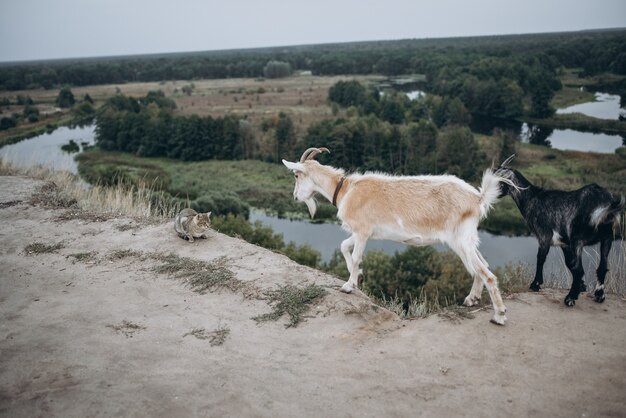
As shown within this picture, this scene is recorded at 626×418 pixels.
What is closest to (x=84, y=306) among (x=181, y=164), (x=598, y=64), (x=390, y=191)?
(x=390, y=191)

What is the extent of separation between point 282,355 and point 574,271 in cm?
433

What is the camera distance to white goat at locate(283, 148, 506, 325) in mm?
6156

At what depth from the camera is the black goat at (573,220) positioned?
6168 mm

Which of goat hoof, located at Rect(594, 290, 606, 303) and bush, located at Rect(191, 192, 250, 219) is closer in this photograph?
goat hoof, located at Rect(594, 290, 606, 303)

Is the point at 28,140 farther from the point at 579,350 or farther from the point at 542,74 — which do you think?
the point at 542,74

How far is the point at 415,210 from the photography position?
6.46m

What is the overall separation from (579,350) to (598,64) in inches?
3255

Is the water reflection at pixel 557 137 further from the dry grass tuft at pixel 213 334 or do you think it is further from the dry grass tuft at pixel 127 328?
the dry grass tuft at pixel 127 328

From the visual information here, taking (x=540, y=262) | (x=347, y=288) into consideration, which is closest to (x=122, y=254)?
(x=347, y=288)

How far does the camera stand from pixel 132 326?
6.24m

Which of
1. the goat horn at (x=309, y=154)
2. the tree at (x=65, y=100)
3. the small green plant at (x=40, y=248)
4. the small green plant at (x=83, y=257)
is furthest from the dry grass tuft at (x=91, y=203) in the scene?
the tree at (x=65, y=100)

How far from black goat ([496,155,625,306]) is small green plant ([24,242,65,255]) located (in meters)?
8.53

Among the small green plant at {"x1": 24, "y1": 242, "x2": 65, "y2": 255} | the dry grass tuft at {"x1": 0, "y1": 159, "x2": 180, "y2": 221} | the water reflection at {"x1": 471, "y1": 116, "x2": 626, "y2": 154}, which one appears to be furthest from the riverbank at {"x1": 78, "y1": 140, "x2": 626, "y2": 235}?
the small green plant at {"x1": 24, "y1": 242, "x2": 65, "y2": 255}

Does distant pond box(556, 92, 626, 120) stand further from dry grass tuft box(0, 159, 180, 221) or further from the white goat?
dry grass tuft box(0, 159, 180, 221)
